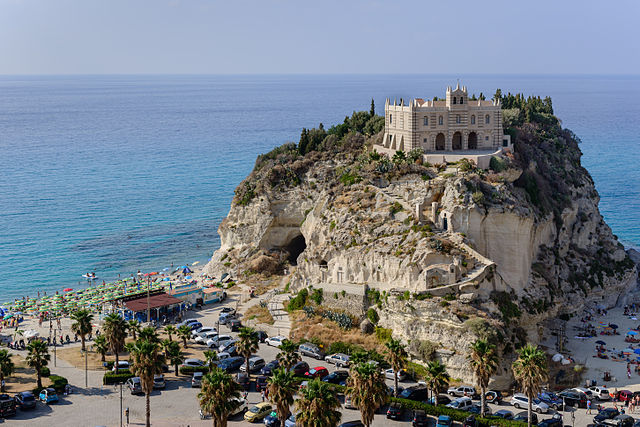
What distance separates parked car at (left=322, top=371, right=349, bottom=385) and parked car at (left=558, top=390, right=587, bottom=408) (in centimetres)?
1459

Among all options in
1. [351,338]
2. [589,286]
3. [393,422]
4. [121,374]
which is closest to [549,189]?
[589,286]

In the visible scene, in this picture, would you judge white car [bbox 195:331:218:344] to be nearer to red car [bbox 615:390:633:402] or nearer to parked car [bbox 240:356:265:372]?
parked car [bbox 240:356:265:372]

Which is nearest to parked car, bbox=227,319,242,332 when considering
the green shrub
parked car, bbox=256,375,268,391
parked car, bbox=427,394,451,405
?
the green shrub

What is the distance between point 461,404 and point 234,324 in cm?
2280

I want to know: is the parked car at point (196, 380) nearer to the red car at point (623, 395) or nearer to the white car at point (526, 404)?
the white car at point (526, 404)

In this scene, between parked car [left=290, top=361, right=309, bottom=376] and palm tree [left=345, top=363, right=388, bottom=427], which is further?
parked car [left=290, top=361, right=309, bottom=376]

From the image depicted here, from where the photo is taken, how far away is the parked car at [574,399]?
49.2 m

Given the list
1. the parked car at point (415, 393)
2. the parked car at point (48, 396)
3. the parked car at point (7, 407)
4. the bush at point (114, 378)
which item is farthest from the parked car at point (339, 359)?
the parked car at point (7, 407)

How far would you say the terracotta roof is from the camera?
6370cm

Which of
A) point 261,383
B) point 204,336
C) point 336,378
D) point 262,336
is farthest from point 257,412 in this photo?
point 204,336

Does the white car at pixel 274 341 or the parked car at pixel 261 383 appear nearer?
the parked car at pixel 261 383

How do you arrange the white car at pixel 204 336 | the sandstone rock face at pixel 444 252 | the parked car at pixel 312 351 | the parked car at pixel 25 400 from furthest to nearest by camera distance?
the white car at pixel 204 336 < the sandstone rock face at pixel 444 252 < the parked car at pixel 312 351 < the parked car at pixel 25 400

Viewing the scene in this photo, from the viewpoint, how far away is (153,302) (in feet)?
213

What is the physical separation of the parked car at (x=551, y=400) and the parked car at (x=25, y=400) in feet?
107
